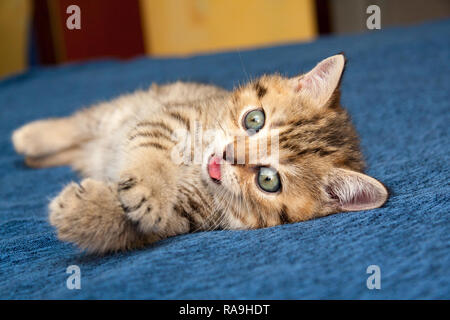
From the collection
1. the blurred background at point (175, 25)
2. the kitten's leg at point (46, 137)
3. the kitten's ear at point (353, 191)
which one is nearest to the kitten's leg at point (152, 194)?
the kitten's ear at point (353, 191)

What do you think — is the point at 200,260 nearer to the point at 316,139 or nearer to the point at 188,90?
the point at 316,139

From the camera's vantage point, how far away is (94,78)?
2949mm

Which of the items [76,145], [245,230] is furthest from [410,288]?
[76,145]

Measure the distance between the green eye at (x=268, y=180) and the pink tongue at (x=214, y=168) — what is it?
4.0 inches

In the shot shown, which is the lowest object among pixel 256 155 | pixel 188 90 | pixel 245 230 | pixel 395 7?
pixel 245 230

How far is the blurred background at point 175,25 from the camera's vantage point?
409cm

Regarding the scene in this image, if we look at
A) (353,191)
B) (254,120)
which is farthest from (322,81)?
(353,191)

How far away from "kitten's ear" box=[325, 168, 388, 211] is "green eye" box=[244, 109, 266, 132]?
22 centimetres

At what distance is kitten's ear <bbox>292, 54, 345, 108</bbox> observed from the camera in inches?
48.6

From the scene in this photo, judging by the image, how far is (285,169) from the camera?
115 centimetres

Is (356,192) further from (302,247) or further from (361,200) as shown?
Result: (302,247)

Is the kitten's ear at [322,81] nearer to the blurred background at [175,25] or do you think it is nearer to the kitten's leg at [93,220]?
the kitten's leg at [93,220]

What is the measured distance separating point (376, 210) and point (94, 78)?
2318mm

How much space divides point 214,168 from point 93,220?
333 mm
